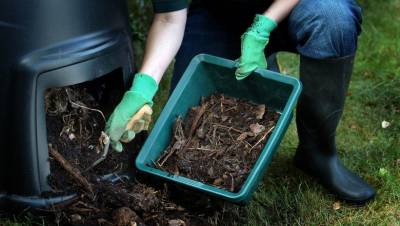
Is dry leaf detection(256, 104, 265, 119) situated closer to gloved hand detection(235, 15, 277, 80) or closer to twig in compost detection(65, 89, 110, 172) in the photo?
gloved hand detection(235, 15, 277, 80)

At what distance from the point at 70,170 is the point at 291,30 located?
72cm

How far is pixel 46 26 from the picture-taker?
1.62m

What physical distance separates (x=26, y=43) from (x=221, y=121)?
575mm

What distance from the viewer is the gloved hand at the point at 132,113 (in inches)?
68.0

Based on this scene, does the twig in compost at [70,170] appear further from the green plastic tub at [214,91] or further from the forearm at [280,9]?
the forearm at [280,9]

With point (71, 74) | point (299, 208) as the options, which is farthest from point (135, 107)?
point (299, 208)

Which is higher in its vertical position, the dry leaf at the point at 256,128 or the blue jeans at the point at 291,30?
the blue jeans at the point at 291,30

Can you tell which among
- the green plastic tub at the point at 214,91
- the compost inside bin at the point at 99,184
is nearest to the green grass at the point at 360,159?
the compost inside bin at the point at 99,184

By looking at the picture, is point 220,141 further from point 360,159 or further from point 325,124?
point 360,159

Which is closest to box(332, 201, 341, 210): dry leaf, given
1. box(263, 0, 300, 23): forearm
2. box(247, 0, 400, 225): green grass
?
box(247, 0, 400, 225): green grass

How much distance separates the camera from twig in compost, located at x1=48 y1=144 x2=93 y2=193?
173cm

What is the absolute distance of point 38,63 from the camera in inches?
64.0

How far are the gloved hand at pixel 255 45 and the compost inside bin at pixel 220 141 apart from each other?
0.12 meters

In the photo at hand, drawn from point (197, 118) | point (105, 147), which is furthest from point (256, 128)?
point (105, 147)
